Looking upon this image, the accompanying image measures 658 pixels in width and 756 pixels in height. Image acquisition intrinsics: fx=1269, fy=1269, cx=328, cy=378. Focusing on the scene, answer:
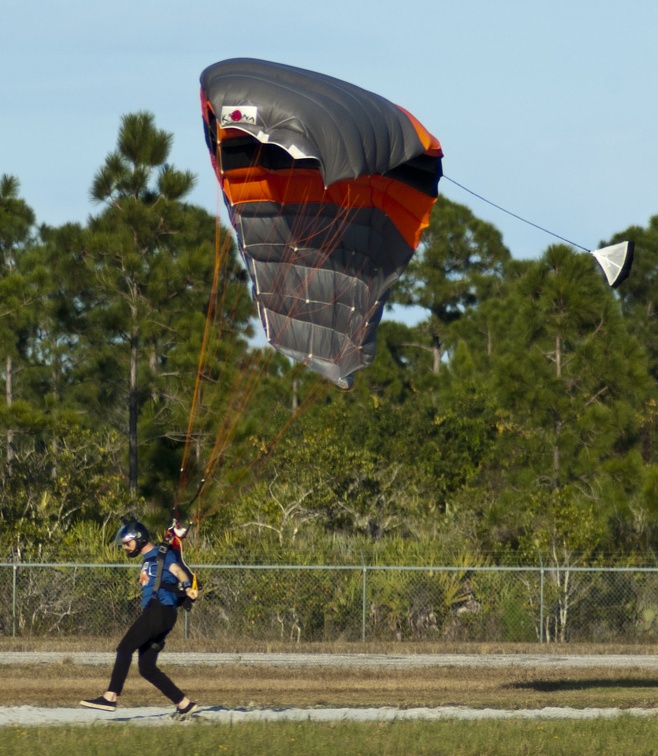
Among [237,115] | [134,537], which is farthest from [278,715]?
[237,115]

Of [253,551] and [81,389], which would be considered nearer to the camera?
[253,551]

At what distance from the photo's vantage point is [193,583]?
9.88 metres

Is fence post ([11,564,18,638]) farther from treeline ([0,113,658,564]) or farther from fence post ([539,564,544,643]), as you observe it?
fence post ([539,564,544,643])

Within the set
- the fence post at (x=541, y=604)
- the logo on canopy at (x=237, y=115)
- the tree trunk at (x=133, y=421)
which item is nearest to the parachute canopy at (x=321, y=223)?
the logo on canopy at (x=237, y=115)

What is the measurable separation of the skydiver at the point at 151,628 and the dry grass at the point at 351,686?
133 centimetres

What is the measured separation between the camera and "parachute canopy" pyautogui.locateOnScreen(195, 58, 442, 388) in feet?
45.2

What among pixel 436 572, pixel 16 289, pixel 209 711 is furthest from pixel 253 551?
pixel 209 711

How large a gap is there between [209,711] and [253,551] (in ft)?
35.8

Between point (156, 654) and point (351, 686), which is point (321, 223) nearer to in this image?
point (351, 686)

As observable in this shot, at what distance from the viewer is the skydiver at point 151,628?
980 centimetres

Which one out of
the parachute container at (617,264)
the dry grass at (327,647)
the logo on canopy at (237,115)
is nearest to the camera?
the parachute container at (617,264)

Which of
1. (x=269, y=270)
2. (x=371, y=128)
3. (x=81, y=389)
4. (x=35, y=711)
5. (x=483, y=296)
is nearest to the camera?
(x=35, y=711)

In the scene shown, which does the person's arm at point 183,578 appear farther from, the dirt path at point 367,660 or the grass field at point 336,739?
the dirt path at point 367,660

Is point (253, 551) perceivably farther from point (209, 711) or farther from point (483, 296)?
point (483, 296)
